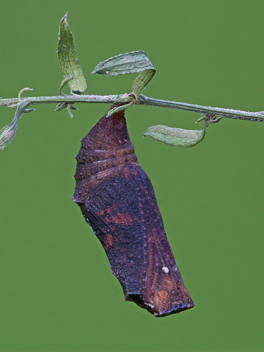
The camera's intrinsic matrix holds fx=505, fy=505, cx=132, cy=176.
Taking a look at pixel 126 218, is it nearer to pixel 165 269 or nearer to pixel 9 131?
pixel 165 269

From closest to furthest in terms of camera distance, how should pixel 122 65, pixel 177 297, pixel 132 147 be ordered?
pixel 122 65, pixel 177 297, pixel 132 147

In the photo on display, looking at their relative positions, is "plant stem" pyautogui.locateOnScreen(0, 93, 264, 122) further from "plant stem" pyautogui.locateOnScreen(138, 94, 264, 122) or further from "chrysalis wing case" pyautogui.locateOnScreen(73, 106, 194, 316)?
"chrysalis wing case" pyautogui.locateOnScreen(73, 106, 194, 316)

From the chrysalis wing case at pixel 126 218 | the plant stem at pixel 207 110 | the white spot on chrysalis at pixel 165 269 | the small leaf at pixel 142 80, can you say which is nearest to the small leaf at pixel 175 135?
the plant stem at pixel 207 110

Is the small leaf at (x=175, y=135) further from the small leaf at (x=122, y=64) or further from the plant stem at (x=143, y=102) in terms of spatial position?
the small leaf at (x=122, y=64)

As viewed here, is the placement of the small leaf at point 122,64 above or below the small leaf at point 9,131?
above

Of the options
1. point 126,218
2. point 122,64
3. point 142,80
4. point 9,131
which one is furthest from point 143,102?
point 9,131

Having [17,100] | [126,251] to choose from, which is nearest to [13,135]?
[17,100]

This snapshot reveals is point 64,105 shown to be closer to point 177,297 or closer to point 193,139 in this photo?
point 193,139
